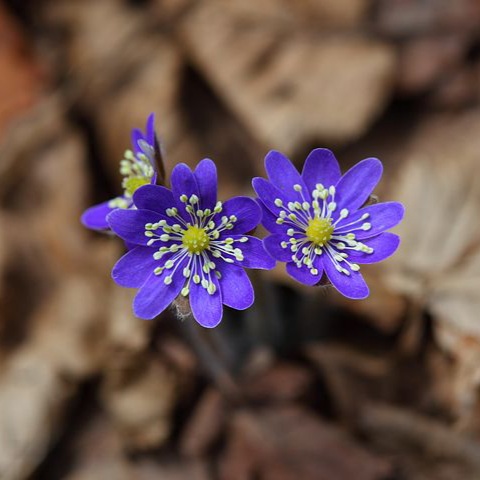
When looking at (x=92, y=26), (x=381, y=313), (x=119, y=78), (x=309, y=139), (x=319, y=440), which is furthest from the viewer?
(x=92, y=26)

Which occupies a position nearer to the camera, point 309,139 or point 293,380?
point 293,380

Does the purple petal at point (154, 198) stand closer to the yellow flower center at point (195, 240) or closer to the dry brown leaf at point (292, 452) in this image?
the yellow flower center at point (195, 240)

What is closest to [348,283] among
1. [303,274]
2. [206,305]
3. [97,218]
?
[303,274]

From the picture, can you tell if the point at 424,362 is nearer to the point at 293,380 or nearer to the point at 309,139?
the point at 293,380

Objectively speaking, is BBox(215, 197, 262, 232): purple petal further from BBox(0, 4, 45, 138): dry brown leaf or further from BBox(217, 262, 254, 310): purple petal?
BBox(0, 4, 45, 138): dry brown leaf

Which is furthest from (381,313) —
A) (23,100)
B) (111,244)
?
(23,100)

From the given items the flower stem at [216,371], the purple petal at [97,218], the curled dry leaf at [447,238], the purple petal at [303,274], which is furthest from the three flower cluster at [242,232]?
the flower stem at [216,371]

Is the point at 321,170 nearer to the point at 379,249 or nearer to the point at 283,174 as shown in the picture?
the point at 283,174
